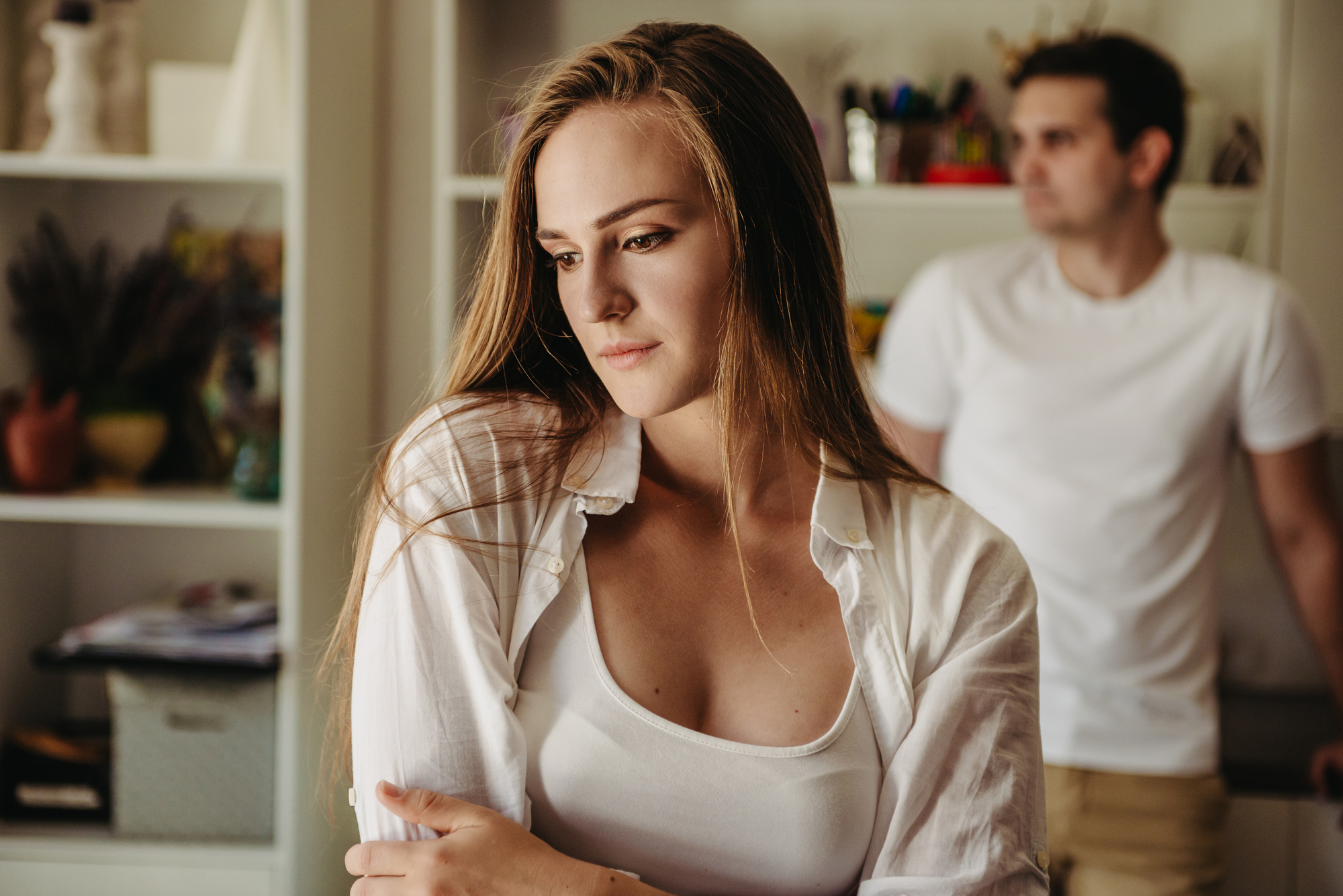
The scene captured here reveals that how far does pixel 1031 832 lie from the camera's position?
3.32 ft

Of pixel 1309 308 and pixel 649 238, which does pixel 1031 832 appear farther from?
pixel 1309 308

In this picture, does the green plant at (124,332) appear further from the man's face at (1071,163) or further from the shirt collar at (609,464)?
the man's face at (1071,163)

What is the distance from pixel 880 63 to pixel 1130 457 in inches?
43.9

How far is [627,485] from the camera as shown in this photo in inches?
42.6

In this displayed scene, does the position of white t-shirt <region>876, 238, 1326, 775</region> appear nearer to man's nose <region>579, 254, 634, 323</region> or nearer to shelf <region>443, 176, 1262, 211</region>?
shelf <region>443, 176, 1262, 211</region>

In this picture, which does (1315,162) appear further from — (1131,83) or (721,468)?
(721,468)

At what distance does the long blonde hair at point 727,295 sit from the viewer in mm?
1015

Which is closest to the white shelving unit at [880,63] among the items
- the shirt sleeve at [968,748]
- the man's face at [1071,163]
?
the man's face at [1071,163]

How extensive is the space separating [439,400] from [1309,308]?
185 centimetres

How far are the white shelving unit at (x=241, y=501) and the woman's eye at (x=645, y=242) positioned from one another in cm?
119

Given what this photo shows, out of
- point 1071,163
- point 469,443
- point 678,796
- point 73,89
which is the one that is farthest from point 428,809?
point 73,89

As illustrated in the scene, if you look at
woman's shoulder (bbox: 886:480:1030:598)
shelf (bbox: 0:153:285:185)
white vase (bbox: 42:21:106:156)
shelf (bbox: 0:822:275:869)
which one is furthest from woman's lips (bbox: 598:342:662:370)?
white vase (bbox: 42:21:106:156)

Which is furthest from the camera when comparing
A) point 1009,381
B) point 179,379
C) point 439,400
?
point 179,379

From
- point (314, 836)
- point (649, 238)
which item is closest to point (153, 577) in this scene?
point (314, 836)
